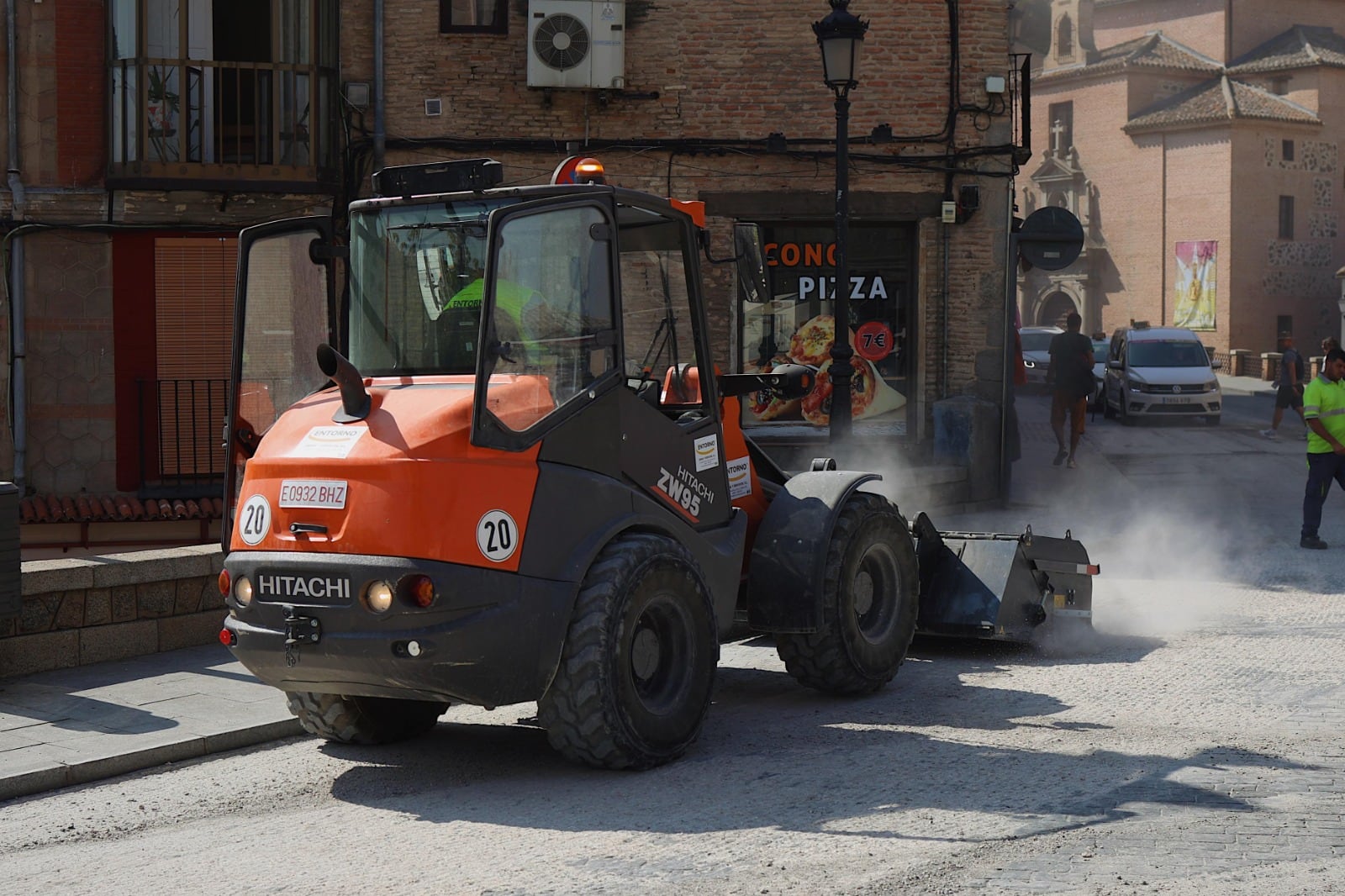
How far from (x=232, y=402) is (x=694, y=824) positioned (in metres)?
3.05

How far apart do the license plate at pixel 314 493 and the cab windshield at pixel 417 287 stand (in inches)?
29.2

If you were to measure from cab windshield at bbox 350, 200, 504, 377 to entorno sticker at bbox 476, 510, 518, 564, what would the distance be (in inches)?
29.8

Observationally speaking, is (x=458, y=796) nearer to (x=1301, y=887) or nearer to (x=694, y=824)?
(x=694, y=824)

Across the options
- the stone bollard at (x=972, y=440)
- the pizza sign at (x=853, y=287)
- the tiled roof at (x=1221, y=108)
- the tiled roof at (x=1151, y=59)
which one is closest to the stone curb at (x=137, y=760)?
the stone bollard at (x=972, y=440)

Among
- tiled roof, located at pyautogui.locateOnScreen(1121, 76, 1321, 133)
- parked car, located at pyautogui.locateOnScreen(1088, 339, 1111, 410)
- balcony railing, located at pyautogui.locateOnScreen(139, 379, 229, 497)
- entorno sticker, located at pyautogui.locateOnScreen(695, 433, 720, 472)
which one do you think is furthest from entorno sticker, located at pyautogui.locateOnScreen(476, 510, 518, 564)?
tiled roof, located at pyautogui.locateOnScreen(1121, 76, 1321, 133)

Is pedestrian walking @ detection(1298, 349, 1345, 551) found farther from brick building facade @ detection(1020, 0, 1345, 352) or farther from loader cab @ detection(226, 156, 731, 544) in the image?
brick building facade @ detection(1020, 0, 1345, 352)

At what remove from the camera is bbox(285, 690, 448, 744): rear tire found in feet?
23.7

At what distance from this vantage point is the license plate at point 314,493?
20.5 feet

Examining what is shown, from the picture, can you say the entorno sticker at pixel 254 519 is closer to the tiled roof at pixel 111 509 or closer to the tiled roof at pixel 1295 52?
the tiled roof at pixel 111 509

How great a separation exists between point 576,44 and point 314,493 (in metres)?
12.3

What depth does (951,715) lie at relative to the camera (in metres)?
7.77

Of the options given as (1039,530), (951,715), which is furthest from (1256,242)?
(951,715)

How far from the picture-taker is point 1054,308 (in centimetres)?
6706

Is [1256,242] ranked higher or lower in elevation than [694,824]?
higher
